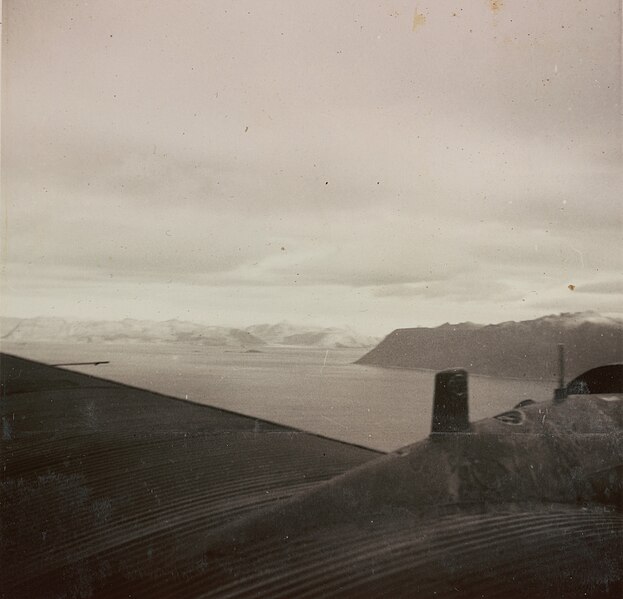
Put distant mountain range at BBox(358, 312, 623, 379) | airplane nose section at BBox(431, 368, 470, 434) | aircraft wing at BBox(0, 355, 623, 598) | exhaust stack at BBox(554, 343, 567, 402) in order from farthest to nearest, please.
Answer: distant mountain range at BBox(358, 312, 623, 379) → exhaust stack at BBox(554, 343, 567, 402) → airplane nose section at BBox(431, 368, 470, 434) → aircraft wing at BBox(0, 355, 623, 598)

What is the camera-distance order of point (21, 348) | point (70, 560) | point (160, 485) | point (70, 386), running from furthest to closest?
point (70, 386) < point (21, 348) < point (160, 485) < point (70, 560)

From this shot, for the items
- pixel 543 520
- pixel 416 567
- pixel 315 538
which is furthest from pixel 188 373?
pixel 543 520

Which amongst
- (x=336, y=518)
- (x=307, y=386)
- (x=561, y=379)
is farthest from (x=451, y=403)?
(x=307, y=386)

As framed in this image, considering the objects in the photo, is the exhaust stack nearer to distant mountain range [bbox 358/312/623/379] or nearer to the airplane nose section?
distant mountain range [bbox 358/312/623/379]

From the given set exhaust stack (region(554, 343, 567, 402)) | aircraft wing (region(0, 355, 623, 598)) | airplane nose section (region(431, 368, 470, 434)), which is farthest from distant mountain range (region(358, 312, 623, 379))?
airplane nose section (region(431, 368, 470, 434))

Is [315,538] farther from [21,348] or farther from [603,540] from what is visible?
[21,348]

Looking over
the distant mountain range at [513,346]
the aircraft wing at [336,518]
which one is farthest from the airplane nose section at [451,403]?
the distant mountain range at [513,346]

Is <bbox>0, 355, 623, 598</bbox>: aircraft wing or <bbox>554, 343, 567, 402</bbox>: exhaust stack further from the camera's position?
<bbox>554, 343, 567, 402</bbox>: exhaust stack
